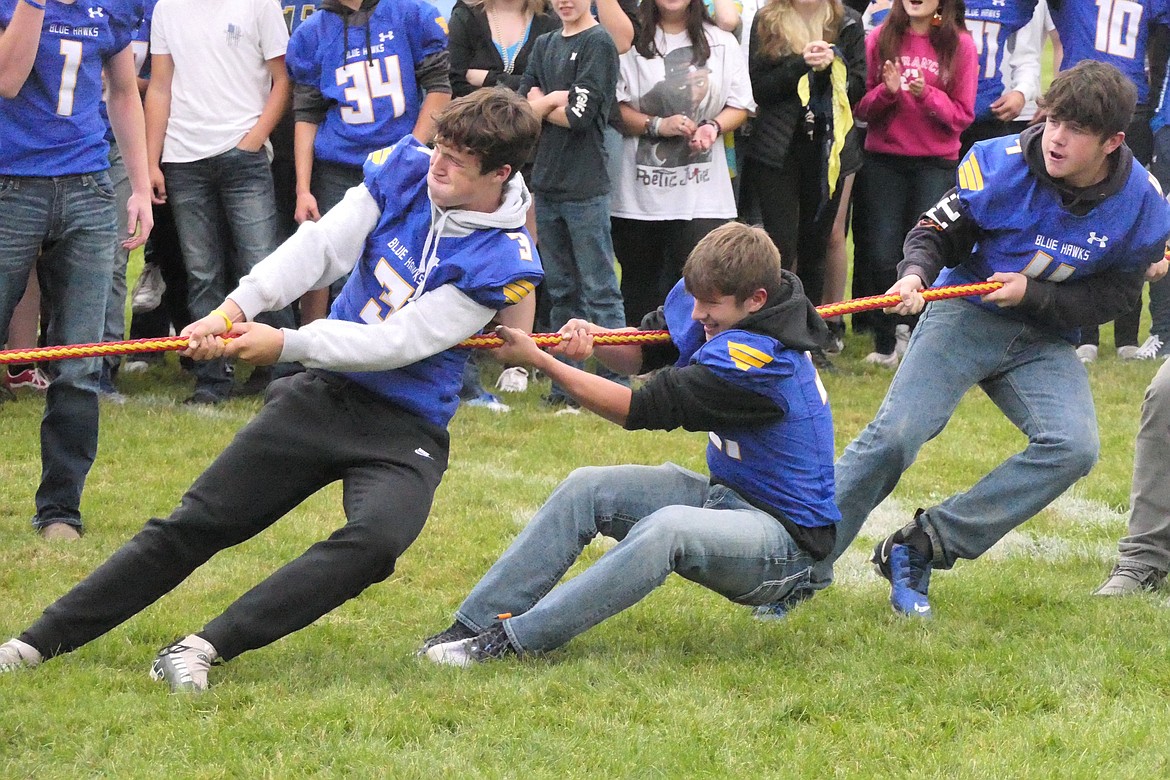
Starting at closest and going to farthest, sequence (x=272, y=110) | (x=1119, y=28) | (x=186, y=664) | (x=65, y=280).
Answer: (x=186, y=664), (x=65, y=280), (x=272, y=110), (x=1119, y=28)

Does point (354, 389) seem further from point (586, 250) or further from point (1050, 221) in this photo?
point (586, 250)

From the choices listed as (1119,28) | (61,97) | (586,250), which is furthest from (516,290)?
(1119,28)

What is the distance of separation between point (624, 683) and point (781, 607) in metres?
0.86

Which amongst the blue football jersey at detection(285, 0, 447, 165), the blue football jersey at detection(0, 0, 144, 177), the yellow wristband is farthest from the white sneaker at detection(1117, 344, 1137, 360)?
the yellow wristband

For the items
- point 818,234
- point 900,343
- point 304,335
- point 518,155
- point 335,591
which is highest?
point 518,155

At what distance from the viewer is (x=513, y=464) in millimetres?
6691

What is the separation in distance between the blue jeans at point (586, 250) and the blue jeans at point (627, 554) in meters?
3.20

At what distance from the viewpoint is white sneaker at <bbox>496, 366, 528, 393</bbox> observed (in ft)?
26.6

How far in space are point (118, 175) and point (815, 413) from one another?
448 cm

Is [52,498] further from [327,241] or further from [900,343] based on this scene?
[900,343]

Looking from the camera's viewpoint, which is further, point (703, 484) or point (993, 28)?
Result: point (993, 28)

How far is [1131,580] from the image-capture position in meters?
5.02

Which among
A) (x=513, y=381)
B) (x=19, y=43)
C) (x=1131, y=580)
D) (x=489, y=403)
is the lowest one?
(x=513, y=381)

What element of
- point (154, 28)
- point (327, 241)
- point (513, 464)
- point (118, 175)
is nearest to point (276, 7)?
point (154, 28)
